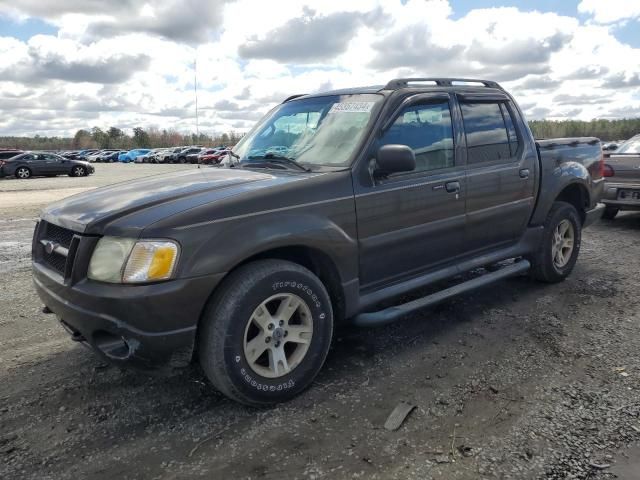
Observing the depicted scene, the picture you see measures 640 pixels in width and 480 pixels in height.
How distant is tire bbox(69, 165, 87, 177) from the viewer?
2905cm

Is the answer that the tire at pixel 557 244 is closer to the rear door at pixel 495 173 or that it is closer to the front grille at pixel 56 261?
the rear door at pixel 495 173

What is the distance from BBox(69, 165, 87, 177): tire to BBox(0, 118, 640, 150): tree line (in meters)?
41.4

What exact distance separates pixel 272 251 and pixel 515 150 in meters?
2.77

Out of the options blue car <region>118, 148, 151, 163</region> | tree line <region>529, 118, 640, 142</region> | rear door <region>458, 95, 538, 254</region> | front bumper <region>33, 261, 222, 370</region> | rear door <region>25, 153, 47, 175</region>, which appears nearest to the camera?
front bumper <region>33, 261, 222, 370</region>

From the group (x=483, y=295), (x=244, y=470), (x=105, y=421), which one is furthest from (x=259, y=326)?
(x=483, y=295)

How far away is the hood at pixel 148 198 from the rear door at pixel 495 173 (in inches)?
67.3

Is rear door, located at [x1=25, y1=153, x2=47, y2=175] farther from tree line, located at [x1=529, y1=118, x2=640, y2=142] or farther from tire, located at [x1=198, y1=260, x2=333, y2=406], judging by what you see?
tree line, located at [x1=529, y1=118, x2=640, y2=142]

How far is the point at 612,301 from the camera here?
493cm

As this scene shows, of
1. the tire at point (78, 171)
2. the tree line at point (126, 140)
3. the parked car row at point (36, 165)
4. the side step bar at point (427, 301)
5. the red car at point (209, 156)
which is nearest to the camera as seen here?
the side step bar at point (427, 301)

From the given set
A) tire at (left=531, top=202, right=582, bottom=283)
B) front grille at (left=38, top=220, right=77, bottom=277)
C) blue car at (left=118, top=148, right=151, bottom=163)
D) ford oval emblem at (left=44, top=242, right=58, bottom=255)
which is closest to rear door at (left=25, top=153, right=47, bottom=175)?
front grille at (left=38, top=220, right=77, bottom=277)

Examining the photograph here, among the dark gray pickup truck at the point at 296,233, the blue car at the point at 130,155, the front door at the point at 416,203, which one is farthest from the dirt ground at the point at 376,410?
the blue car at the point at 130,155

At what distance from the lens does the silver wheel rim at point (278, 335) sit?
305cm

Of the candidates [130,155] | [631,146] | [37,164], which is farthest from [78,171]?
[130,155]

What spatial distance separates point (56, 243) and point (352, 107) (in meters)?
2.22
